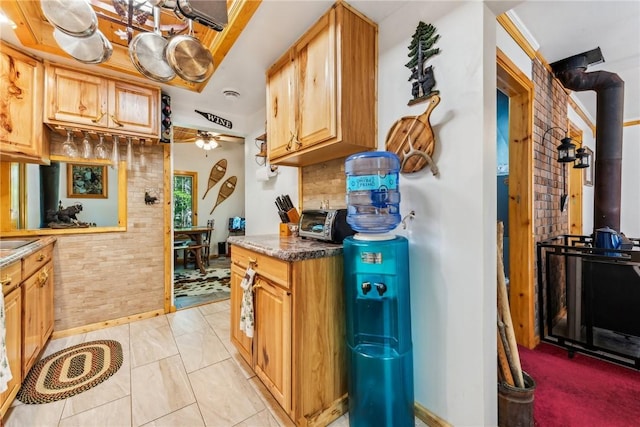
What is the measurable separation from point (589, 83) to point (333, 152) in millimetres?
2585

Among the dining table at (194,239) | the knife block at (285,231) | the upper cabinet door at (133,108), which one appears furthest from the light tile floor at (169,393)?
the dining table at (194,239)

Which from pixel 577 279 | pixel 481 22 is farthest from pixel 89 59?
pixel 577 279

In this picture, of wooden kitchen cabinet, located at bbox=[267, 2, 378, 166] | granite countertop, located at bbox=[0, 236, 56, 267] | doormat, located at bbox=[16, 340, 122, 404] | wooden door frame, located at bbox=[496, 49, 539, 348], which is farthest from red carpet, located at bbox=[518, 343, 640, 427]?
granite countertop, located at bbox=[0, 236, 56, 267]

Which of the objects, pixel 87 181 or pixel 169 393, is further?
pixel 87 181

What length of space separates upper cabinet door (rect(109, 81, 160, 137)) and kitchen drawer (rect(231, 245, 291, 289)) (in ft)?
5.36

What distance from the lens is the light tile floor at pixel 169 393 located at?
56.9 inches

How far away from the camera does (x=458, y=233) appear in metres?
1.31

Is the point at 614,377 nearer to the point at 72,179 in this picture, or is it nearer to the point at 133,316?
the point at 133,316

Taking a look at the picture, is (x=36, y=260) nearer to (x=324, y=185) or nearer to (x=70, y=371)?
(x=70, y=371)

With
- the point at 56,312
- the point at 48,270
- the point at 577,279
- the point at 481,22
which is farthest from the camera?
the point at 56,312

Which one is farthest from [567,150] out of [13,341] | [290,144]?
[13,341]

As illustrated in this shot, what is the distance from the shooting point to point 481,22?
48.5 inches

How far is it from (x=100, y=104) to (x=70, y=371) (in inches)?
85.2

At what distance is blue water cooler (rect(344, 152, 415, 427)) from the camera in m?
1.28
